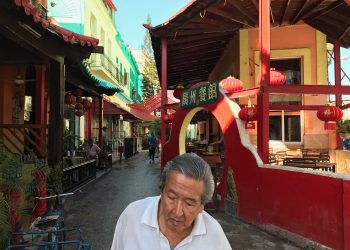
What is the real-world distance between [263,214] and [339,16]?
6483 mm

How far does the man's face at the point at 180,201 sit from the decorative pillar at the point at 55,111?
21.5 ft

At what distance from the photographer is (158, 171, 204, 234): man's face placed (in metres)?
1.92

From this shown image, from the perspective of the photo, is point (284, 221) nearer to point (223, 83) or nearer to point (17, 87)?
point (223, 83)

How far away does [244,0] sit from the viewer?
10008 mm

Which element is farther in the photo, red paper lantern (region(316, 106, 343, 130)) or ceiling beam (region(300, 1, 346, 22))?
A: ceiling beam (region(300, 1, 346, 22))

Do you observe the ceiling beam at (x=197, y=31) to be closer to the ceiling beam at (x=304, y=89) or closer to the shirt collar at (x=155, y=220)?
the ceiling beam at (x=304, y=89)

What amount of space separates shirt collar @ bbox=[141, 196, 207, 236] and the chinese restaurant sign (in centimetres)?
681

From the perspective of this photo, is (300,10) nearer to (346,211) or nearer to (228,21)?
(228,21)

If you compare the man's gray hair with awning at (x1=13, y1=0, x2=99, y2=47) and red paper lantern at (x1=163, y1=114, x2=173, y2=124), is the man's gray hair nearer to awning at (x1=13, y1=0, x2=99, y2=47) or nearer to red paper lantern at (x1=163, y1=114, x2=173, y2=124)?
awning at (x1=13, y1=0, x2=99, y2=47)

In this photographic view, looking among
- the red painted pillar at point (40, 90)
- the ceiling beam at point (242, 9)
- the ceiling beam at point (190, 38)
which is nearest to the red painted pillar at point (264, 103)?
the ceiling beam at point (242, 9)

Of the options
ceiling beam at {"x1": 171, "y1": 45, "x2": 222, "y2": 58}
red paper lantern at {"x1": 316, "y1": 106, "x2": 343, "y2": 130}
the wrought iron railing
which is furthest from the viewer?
ceiling beam at {"x1": 171, "y1": 45, "x2": 222, "y2": 58}

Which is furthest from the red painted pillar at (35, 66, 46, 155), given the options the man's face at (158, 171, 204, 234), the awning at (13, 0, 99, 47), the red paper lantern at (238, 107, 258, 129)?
the man's face at (158, 171, 204, 234)

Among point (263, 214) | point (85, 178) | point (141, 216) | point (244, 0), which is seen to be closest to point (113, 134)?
point (85, 178)

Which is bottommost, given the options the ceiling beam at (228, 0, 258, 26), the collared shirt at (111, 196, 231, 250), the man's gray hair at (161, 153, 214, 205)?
the collared shirt at (111, 196, 231, 250)
